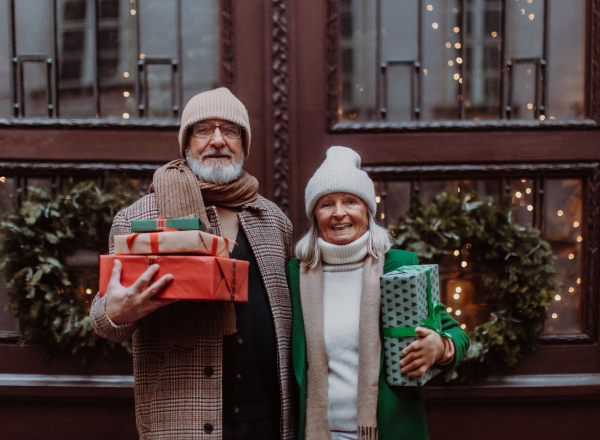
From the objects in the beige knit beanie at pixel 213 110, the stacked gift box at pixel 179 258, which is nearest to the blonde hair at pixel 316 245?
the stacked gift box at pixel 179 258

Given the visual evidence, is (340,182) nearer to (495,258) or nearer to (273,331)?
(273,331)

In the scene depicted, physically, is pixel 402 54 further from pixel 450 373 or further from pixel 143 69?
pixel 450 373

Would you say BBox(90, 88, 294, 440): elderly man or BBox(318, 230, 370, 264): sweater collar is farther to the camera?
BBox(318, 230, 370, 264): sweater collar

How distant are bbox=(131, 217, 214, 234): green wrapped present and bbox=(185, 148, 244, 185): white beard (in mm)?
499

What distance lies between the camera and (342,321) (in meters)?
1.81

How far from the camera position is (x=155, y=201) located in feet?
6.06

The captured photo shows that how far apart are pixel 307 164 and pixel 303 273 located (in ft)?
3.75

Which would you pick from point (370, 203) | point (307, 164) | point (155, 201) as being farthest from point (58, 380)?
point (370, 203)

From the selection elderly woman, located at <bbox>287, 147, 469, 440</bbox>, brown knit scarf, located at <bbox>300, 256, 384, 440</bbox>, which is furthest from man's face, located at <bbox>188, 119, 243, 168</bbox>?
brown knit scarf, located at <bbox>300, 256, 384, 440</bbox>

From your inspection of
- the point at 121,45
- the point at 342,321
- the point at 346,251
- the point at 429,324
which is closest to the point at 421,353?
the point at 429,324

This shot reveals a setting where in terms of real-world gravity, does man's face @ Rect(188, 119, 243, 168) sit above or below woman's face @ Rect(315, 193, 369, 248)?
above

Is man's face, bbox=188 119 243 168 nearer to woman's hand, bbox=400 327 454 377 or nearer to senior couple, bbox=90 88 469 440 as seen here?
senior couple, bbox=90 88 469 440

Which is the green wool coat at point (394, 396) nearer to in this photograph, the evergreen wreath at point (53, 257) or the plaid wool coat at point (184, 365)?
the plaid wool coat at point (184, 365)

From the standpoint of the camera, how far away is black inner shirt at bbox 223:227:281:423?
1729mm
